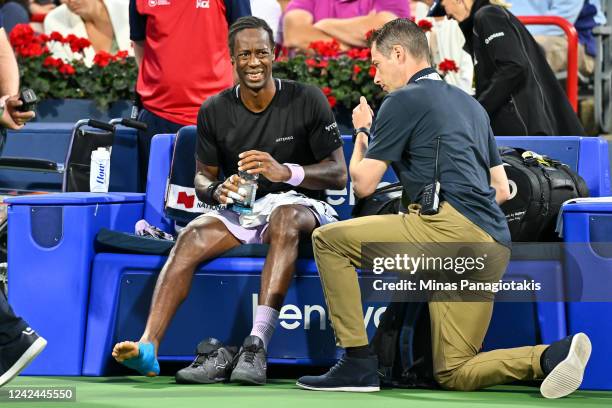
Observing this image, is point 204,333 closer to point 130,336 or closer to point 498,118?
point 130,336

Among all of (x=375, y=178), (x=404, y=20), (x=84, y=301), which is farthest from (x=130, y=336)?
(x=404, y=20)

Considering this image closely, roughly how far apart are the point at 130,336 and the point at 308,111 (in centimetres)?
131

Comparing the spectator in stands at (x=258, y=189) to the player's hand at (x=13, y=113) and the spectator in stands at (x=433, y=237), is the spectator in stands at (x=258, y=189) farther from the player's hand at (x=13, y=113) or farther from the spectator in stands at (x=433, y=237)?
the player's hand at (x=13, y=113)

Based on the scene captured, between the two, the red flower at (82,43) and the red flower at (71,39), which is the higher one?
the red flower at (71,39)

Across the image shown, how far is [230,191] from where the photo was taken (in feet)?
19.2

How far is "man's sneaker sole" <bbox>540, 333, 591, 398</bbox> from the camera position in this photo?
200 inches

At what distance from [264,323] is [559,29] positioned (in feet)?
16.4

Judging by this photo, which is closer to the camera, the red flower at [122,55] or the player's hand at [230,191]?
the player's hand at [230,191]

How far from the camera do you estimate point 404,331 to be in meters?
5.59

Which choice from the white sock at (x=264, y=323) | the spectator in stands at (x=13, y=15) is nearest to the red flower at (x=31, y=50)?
the spectator in stands at (x=13, y=15)

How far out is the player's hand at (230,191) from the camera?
5828 millimetres

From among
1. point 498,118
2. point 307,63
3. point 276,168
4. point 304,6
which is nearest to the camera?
point 276,168

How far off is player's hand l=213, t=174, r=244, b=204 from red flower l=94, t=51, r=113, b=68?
11.1 feet

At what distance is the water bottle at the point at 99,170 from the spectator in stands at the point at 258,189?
1.24 meters
